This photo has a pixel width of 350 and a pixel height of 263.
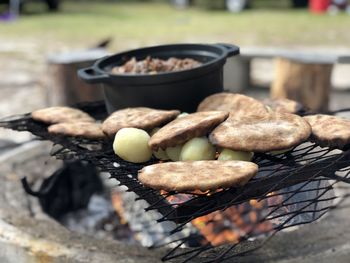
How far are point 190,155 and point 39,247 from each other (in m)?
0.85

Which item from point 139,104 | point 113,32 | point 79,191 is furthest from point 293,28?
point 139,104

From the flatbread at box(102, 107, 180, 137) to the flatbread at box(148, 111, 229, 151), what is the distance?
10 centimetres

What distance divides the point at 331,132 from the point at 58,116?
1.16m

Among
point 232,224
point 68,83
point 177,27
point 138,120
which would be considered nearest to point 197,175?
point 138,120

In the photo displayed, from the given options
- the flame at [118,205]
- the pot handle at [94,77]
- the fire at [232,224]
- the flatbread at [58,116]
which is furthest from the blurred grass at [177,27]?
the pot handle at [94,77]

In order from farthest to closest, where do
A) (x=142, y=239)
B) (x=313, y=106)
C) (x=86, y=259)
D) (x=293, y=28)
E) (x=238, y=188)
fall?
(x=293, y=28) < (x=313, y=106) < (x=142, y=239) < (x=86, y=259) < (x=238, y=188)

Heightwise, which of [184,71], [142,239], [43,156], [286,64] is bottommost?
[142,239]

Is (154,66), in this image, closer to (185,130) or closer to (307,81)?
(185,130)

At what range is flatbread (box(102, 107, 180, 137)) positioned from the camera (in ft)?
5.90

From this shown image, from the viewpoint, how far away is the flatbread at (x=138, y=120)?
1797mm

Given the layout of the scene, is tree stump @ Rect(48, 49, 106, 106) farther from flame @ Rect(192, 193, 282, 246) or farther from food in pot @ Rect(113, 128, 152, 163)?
food in pot @ Rect(113, 128, 152, 163)

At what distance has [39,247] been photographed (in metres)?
2.03

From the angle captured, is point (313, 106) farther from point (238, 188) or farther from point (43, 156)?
point (238, 188)

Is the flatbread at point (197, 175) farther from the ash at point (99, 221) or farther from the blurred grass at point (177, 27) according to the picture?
the blurred grass at point (177, 27)
